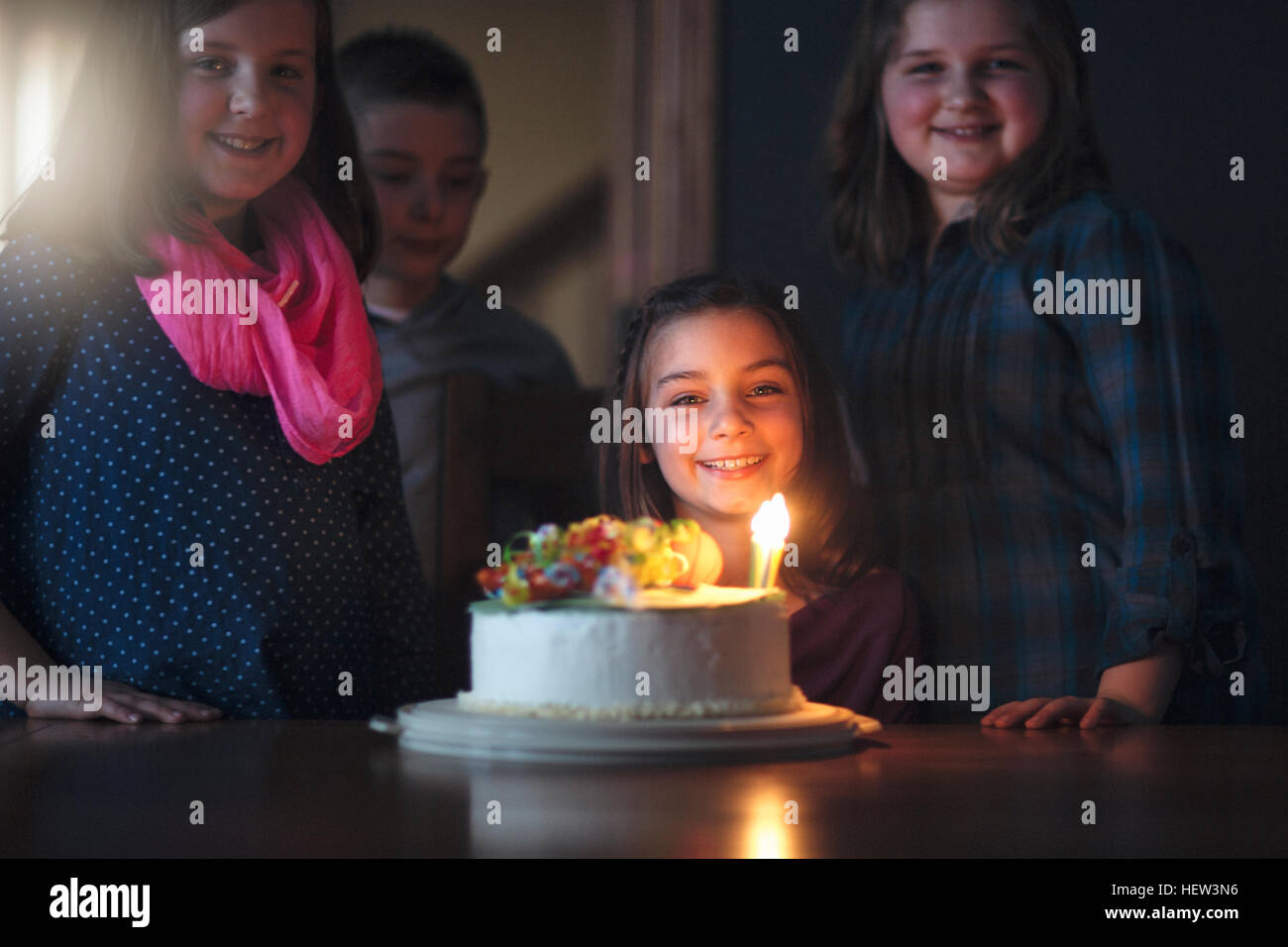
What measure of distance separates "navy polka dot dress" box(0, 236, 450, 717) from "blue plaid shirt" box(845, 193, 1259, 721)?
842mm

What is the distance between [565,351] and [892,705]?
3.53ft

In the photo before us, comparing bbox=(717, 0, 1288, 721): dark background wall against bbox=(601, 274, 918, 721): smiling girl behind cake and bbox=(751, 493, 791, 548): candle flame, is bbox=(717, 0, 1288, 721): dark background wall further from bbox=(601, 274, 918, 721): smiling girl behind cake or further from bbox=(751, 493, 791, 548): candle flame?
bbox=(751, 493, 791, 548): candle flame

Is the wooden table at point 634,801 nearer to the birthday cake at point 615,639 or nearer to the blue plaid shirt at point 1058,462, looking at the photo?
the birthday cake at point 615,639

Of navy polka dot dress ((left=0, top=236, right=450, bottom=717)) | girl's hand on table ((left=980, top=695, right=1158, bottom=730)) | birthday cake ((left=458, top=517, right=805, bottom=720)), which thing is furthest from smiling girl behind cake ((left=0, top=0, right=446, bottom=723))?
girl's hand on table ((left=980, top=695, right=1158, bottom=730))

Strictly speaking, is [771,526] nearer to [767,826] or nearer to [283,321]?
[767,826]

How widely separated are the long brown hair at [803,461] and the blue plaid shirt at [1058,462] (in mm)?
133

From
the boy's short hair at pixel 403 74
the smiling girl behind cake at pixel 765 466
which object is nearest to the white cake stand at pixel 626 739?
the smiling girl behind cake at pixel 765 466

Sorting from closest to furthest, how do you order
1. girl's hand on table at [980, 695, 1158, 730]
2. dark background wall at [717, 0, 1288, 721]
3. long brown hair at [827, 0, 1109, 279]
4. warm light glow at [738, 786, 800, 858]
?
warm light glow at [738, 786, 800, 858], girl's hand on table at [980, 695, 1158, 730], long brown hair at [827, 0, 1109, 279], dark background wall at [717, 0, 1288, 721]

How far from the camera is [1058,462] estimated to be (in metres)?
1.85

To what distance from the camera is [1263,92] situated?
221cm

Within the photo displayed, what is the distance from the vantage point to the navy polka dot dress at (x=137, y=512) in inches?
59.9

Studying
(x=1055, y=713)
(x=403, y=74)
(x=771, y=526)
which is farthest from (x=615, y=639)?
(x=403, y=74)

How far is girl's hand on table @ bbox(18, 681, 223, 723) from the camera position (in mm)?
1334
